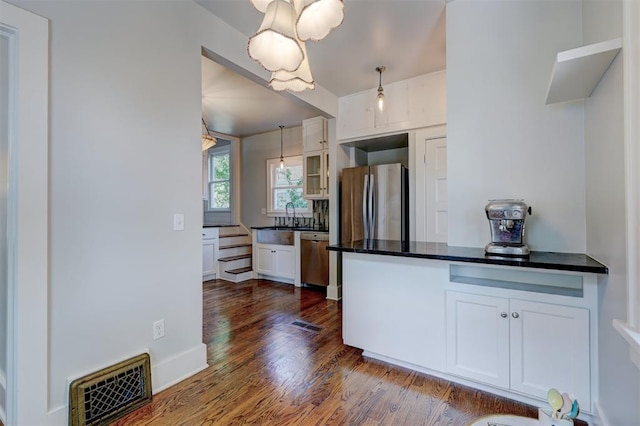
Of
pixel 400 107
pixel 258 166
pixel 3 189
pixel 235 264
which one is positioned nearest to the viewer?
pixel 3 189

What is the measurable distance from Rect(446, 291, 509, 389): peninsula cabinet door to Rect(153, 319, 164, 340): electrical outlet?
1961 millimetres

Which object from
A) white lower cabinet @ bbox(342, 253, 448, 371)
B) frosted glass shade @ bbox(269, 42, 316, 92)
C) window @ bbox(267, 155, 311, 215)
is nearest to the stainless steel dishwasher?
window @ bbox(267, 155, 311, 215)

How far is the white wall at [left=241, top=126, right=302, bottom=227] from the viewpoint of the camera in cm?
554

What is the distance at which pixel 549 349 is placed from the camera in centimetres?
169

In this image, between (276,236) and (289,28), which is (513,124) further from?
(276,236)

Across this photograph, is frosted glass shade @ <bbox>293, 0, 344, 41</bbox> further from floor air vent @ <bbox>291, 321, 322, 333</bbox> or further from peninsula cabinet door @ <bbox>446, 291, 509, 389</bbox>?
floor air vent @ <bbox>291, 321, 322, 333</bbox>

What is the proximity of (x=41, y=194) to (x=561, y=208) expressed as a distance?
3.09 metres

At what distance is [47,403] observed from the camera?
1502 mm

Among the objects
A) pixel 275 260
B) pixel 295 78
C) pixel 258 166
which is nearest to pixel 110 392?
pixel 295 78

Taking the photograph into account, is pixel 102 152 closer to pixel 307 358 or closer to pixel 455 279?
pixel 307 358

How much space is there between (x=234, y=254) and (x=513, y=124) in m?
4.74

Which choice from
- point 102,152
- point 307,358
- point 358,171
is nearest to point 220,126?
point 358,171

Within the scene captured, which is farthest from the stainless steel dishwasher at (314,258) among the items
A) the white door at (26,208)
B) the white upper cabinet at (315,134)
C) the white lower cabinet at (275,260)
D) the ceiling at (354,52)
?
the white door at (26,208)

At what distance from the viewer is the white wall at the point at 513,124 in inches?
77.2
